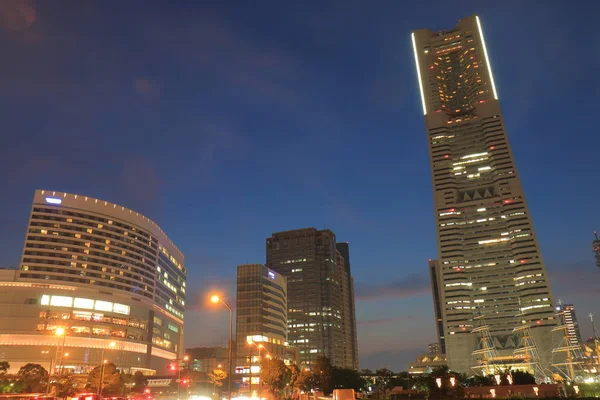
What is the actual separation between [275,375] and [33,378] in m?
51.4

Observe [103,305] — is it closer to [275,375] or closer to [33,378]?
[33,378]

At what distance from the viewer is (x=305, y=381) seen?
312 feet

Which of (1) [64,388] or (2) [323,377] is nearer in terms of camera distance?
(1) [64,388]

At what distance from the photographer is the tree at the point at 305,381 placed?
90.5 meters

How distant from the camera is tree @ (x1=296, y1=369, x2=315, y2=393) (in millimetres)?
90506

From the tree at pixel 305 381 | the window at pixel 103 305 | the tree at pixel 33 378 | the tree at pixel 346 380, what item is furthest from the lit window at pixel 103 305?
the tree at pixel 305 381

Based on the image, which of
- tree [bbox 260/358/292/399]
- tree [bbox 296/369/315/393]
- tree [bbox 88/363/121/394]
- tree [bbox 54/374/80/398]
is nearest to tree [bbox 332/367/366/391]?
tree [bbox 296/369/315/393]

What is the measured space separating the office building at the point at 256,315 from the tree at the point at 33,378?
7401 centimetres

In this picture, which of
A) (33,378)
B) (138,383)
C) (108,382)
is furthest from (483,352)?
(33,378)

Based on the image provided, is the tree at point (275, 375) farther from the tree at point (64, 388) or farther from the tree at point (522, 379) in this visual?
the tree at point (522, 379)

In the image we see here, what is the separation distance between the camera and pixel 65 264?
138250 mm

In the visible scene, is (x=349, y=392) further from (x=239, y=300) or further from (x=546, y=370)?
(x=546, y=370)

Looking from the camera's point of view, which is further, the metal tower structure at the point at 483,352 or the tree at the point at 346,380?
the metal tower structure at the point at 483,352

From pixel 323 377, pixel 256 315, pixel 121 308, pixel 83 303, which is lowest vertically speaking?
pixel 323 377
